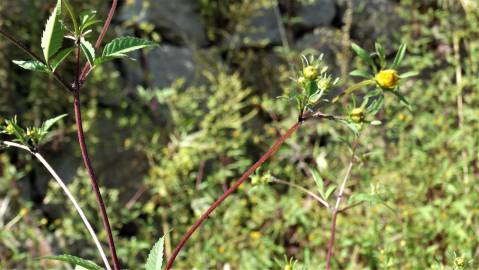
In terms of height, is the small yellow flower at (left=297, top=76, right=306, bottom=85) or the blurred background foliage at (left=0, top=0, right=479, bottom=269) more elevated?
the small yellow flower at (left=297, top=76, right=306, bottom=85)

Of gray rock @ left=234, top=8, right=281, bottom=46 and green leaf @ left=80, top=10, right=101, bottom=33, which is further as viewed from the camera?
gray rock @ left=234, top=8, right=281, bottom=46

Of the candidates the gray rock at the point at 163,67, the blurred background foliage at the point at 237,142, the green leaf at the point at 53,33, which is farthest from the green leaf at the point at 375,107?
the gray rock at the point at 163,67

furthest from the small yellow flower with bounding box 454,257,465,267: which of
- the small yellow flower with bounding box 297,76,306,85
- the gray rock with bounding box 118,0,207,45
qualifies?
the gray rock with bounding box 118,0,207,45

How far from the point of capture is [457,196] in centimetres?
212

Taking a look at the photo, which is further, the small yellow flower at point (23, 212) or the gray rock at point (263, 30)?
the gray rock at point (263, 30)

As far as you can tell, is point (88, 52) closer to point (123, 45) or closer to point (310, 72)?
point (123, 45)

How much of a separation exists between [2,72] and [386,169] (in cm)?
177

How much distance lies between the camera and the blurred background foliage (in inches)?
84.8

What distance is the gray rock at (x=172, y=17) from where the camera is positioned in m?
2.90

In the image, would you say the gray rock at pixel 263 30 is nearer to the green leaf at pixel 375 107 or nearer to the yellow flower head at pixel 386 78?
the green leaf at pixel 375 107

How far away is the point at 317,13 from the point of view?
3.27 metres

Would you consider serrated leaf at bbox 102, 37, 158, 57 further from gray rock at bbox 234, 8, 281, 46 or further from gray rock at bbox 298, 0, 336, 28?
gray rock at bbox 298, 0, 336, 28

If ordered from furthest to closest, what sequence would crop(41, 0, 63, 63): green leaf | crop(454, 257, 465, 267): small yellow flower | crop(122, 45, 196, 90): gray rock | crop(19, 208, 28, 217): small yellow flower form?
1. crop(122, 45, 196, 90): gray rock
2. crop(19, 208, 28, 217): small yellow flower
3. crop(454, 257, 465, 267): small yellow flower
4. crop(41, 0, 63, 63): green leaf

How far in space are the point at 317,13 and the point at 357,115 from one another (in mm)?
2450
